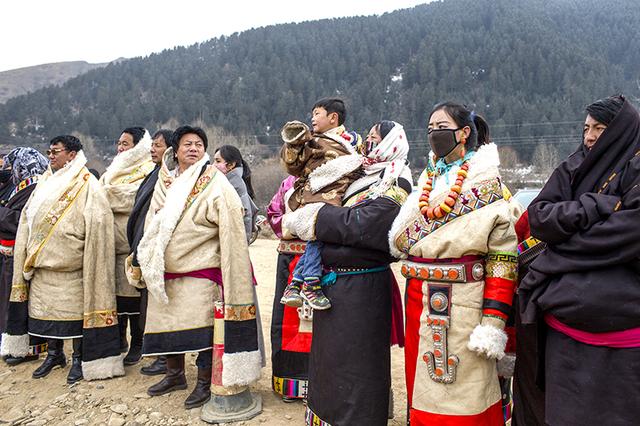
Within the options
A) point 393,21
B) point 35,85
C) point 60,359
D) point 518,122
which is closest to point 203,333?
point 60,359

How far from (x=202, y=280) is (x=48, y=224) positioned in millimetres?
1625

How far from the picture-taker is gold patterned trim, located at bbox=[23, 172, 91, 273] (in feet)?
14.2

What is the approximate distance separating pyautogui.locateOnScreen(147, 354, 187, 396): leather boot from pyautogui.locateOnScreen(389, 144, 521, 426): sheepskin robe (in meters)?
2.16

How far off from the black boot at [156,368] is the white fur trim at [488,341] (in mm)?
2994

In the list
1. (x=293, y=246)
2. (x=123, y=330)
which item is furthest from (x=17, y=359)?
(x=293, y=246)

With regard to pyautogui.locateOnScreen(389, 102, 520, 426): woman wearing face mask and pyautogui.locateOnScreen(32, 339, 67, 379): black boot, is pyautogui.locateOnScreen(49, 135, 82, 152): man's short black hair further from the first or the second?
pyautogui.locateOnScreen(389, 102, 520, 426): woman wearing face mask

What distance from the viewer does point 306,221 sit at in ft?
9.34

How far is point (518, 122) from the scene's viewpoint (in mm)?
48062

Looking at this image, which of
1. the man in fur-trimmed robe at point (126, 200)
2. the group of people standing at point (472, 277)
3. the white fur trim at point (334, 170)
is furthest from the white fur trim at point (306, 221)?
the man in fur-trimmed robe at point (126, 200)

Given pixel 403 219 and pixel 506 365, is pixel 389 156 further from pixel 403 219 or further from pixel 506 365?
pixel 506 365

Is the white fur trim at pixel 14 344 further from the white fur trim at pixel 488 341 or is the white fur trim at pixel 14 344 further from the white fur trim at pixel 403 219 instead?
the white fur trim at pixel 488 341

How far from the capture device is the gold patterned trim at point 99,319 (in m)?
4.26

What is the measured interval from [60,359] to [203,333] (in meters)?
1.96

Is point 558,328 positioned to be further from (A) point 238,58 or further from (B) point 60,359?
(A) point 238,58
